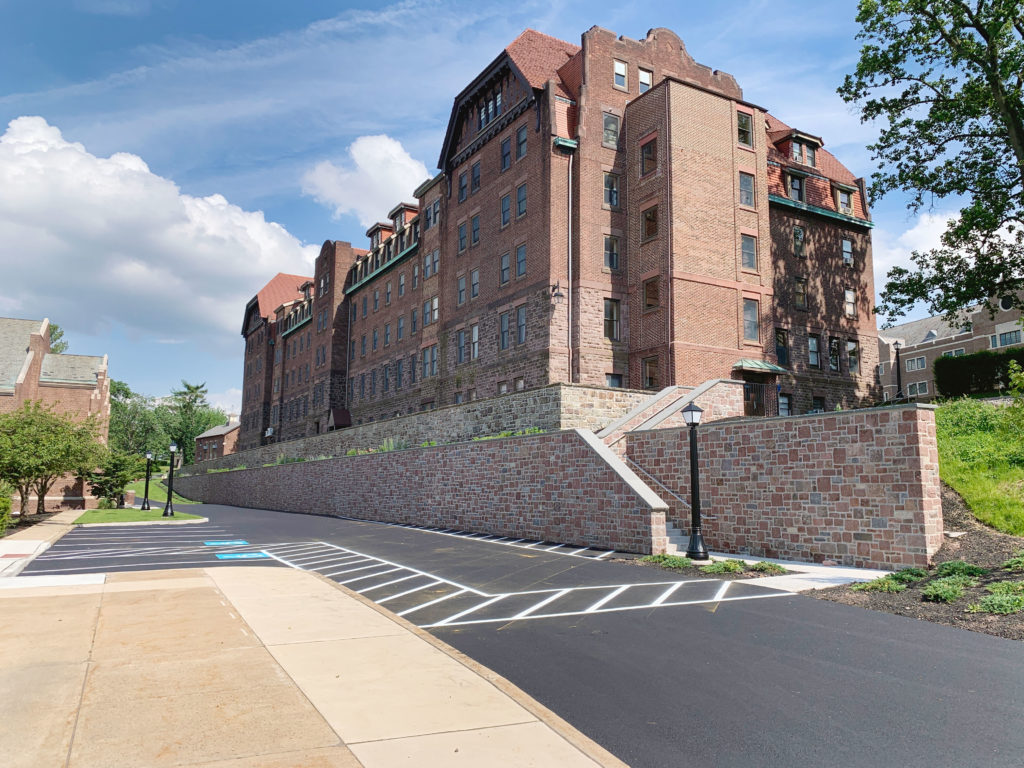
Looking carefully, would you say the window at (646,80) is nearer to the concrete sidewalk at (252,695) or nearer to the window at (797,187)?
the window at (797,187)

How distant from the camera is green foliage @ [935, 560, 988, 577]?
11.5m

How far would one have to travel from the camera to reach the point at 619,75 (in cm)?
3256

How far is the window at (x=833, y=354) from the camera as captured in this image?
35.4 m

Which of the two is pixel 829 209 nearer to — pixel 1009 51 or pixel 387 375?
pixel 1009 51

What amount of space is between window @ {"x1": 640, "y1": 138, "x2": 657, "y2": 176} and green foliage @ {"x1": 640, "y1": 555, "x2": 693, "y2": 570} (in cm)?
2019

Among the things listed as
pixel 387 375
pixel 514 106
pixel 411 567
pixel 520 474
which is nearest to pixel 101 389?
pixel 387 375

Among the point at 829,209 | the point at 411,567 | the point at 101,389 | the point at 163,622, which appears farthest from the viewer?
the point at 101,389

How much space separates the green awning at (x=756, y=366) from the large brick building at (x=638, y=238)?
8cm

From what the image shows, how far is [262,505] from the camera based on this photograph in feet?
158

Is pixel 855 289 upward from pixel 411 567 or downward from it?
upward

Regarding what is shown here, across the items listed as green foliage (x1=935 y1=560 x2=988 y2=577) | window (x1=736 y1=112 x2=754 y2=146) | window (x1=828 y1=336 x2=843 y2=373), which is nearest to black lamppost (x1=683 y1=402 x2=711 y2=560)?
green foliage (x1=935 y1=560 x2=988 y2=577)

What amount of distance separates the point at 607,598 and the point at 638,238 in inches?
891

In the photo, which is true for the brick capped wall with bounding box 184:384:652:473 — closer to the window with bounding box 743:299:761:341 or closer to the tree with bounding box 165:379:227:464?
the window with bounding box 743:299:761:341

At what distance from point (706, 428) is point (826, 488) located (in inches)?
140
